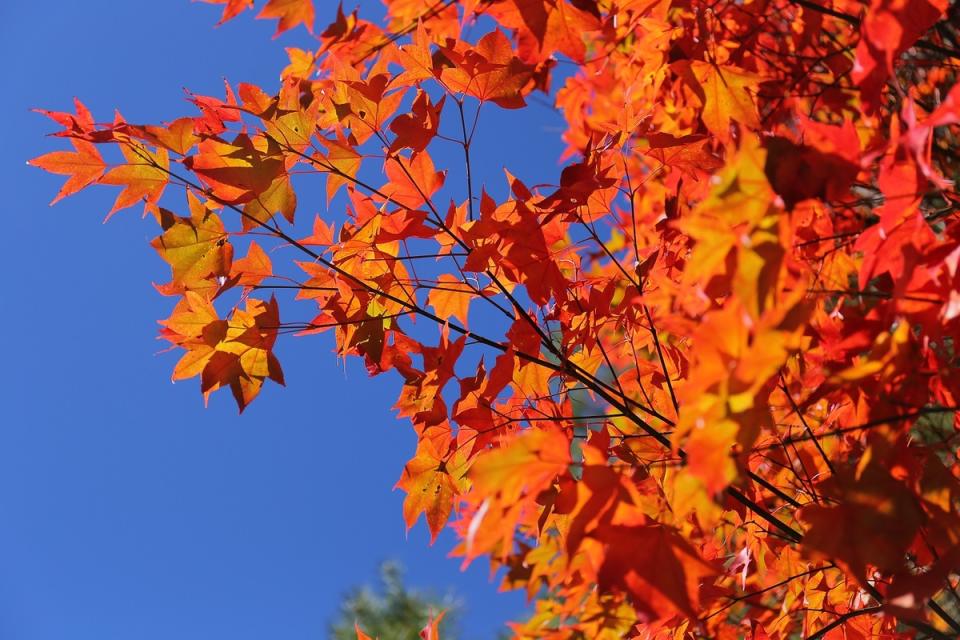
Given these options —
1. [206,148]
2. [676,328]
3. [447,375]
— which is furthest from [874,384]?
[206,148]

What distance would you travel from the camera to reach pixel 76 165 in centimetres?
121

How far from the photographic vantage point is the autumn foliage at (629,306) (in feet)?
2.35

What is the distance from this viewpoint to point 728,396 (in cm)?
65

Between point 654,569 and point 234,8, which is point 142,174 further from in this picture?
point 654,569

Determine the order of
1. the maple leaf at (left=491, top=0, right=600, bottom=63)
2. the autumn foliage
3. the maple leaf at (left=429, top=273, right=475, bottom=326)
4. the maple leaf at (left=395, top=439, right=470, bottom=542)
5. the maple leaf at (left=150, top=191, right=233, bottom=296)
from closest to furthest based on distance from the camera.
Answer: the autumn foliage → the maple leaf at (left=491, top=0, right=600, bottom=63) → the maple leaf at (left=150, top=191, right=233, bottom=296) → the maple leaf at (left=395, top=439, right=470, bottom=542) → the maple leaf at (left=429, top=273, right=475, bottom=326)

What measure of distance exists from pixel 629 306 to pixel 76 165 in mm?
1000

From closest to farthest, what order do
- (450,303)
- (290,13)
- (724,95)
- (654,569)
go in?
(654,569)
(290,13)
(724,95)
(450,303)

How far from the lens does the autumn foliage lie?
2.35 feet

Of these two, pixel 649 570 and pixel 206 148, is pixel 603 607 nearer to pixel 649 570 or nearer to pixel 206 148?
pixel 649 570

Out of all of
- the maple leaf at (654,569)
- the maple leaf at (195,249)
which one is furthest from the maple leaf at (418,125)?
the maple leaf at (654,569)

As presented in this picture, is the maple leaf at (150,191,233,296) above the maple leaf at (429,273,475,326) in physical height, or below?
above

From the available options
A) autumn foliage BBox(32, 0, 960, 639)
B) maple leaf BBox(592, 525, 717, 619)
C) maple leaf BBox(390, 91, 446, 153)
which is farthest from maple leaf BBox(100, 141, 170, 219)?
maple leaf BBox(592, 525, 717, 619)

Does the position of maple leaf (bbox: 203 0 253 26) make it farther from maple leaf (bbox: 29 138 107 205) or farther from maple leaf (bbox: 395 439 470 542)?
maple leaf (bbox: 395 439 470 542)

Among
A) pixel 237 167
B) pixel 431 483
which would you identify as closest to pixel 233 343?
pixel 237 167
